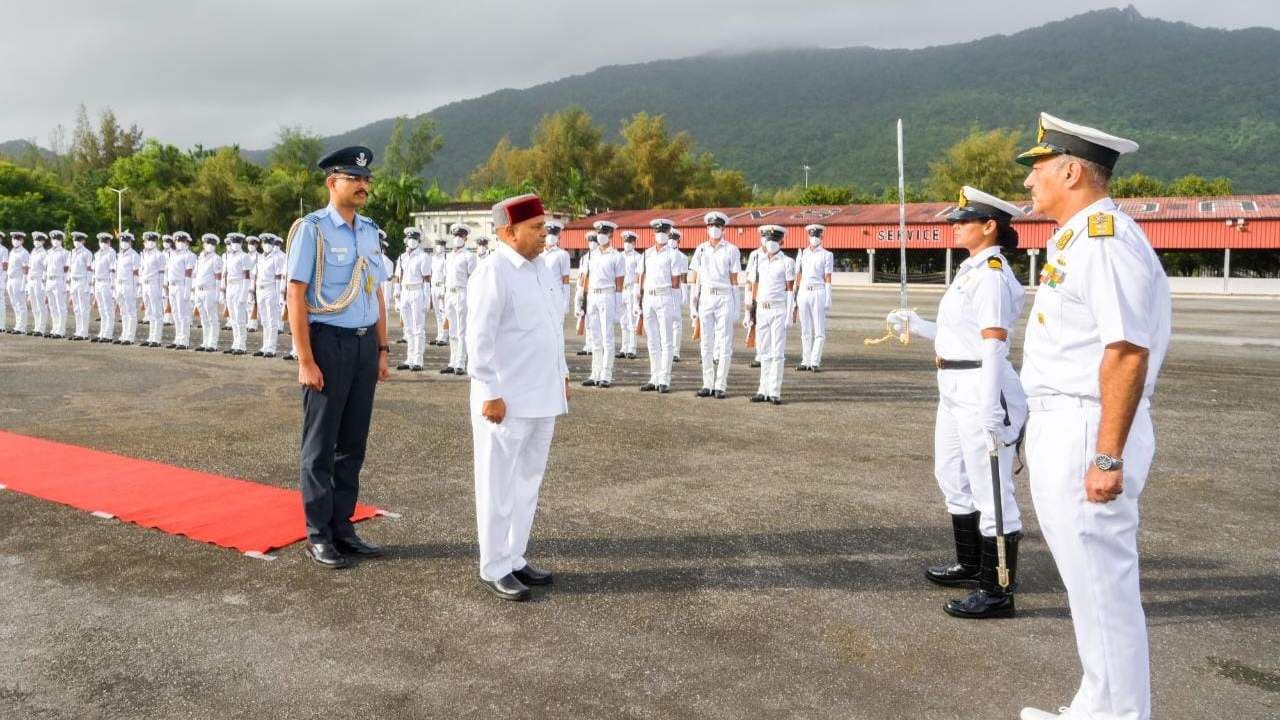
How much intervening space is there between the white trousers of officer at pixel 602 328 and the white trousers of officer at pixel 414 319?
9.20 ft

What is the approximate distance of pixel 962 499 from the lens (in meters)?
4.58

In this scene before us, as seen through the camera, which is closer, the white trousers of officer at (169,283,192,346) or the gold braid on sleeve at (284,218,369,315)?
the gold braid on sleeve at (284,218,369,315)

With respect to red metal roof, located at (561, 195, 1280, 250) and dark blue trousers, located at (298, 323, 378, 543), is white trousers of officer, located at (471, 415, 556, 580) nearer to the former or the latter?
dark blue trousers, located at (298, 323, 378, 543)

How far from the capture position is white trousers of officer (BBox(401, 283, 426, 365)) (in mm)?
14148

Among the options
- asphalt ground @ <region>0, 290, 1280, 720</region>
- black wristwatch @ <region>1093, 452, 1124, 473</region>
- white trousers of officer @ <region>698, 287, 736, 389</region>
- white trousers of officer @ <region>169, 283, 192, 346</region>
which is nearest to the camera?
black wristwatch @ <region>1093, 452, 1124, 473</region>

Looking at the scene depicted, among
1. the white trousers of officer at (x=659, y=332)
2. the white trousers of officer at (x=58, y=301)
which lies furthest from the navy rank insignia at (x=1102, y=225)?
the white trousers of officer at (x=58, y=301)

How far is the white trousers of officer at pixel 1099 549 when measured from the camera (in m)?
2.80

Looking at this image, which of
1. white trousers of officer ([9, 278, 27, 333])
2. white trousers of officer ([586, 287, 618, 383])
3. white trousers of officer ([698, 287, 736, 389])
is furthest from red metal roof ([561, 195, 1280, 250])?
white trousers of officer ([9, 278, 27, 333])

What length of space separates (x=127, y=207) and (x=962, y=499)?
88.2 metres

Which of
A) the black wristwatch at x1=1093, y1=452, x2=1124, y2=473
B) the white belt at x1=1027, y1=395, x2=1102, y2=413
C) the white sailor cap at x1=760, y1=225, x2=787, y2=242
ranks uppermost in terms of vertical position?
the white sailor cap at x1=760, y1=225, x2=787, y2=242

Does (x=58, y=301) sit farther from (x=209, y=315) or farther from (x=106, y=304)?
(x=209, y=315)

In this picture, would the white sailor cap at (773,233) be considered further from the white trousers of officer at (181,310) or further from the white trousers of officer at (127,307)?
the white trousers of officer at (127,307)

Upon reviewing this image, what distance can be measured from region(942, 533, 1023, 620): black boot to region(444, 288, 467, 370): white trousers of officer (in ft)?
34.1

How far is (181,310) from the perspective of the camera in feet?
56.9
